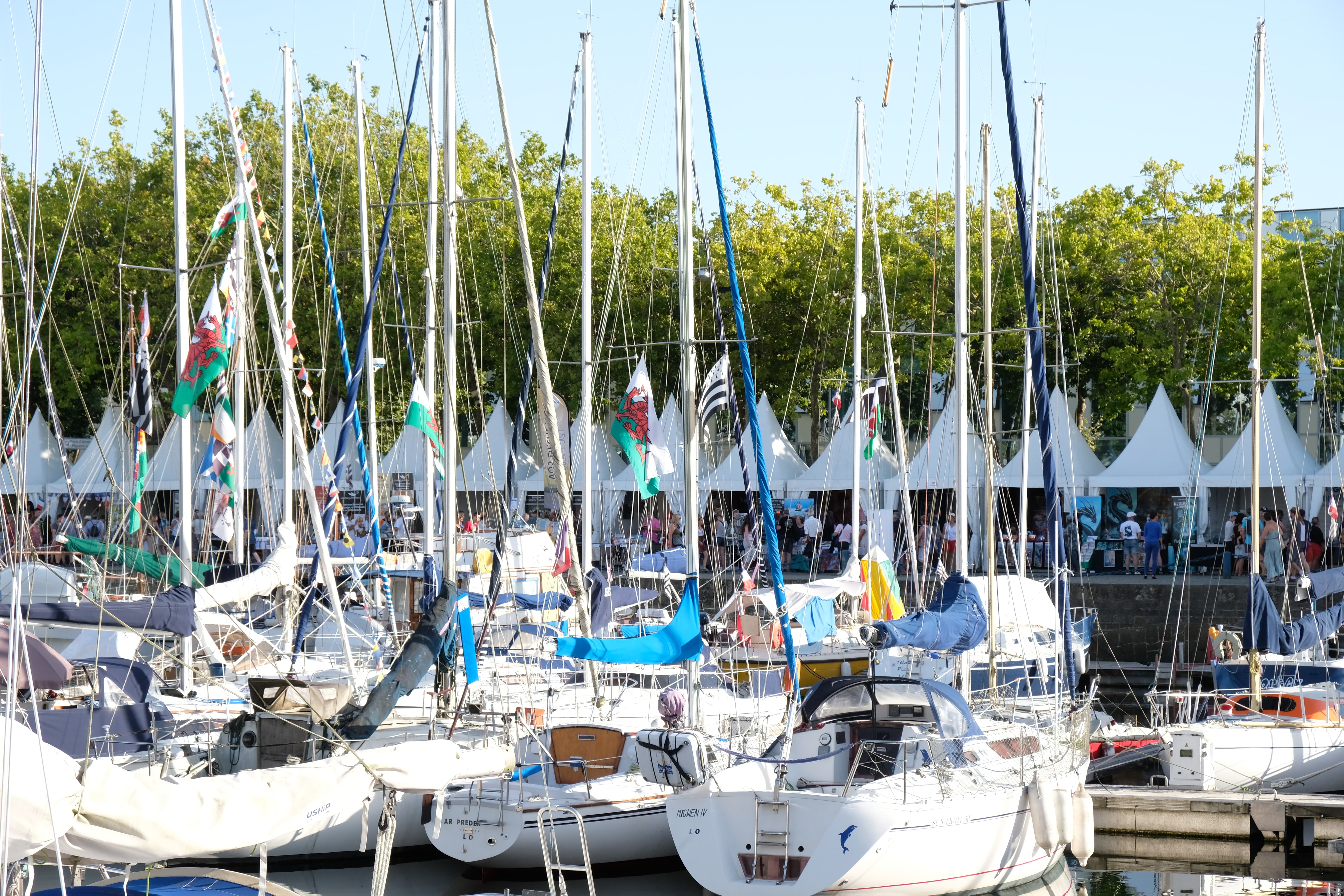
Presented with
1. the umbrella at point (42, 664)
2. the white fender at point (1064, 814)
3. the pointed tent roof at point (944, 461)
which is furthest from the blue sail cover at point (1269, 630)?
the umbrella at point (42, 664)

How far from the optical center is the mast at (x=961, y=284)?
54.2ft

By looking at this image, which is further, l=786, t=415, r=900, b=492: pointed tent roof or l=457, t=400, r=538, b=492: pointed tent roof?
l=457, t=400, r=538, b=492: pointed tent roof

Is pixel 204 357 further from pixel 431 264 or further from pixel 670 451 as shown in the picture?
pixel 670 451

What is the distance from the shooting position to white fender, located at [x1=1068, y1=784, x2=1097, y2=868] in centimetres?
1365

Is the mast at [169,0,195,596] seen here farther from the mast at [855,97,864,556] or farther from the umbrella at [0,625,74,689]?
the mast at [855,97,864,556]

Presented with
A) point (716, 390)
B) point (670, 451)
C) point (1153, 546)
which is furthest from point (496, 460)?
point (716, 390)

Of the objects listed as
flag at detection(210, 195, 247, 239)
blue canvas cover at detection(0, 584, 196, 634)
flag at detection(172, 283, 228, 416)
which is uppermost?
flag at detection(210, 195, 247, 239)

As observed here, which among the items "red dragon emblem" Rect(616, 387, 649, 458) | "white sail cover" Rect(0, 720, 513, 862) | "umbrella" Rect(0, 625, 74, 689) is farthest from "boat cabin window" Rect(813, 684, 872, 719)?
"umbrella" Rect(0, 625, 74, 689)

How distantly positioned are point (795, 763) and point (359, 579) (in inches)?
Answer: 250

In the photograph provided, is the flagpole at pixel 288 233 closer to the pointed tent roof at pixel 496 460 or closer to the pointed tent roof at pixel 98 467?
the pointed tent roof at pixel 496 460

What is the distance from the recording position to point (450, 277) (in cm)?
1479

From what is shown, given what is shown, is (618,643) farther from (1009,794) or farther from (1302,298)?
(1302,298)

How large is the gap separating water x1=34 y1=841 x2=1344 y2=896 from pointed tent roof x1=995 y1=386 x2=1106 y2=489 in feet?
47.8

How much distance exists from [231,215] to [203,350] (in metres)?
1.67
